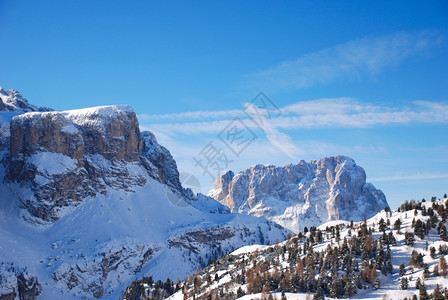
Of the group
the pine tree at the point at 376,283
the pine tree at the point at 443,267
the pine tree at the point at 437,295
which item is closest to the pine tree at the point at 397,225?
the pine tree at the point at 443,267

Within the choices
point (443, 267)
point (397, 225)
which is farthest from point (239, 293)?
point (397, 225)

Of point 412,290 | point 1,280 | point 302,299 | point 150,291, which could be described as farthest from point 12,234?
point 412,290

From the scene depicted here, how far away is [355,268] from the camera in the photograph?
12444 cm

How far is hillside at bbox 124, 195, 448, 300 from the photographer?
115 m

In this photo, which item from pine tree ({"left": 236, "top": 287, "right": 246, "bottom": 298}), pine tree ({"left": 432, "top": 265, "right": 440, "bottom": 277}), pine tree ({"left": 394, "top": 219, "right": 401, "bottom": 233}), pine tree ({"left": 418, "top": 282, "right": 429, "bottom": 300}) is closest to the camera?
pine tree ({"left": 418, "top": 282, "right": 429, "bottom": 300})

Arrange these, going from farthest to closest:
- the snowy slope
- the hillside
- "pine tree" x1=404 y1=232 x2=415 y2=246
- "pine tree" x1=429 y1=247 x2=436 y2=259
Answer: "pine tree" x1=404 y1=232 x2=415 y2=246
"pine tree" x1=429 y1=247 x2=436 y2=259
the snowy slope
the hillside

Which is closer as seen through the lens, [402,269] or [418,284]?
[418,284]

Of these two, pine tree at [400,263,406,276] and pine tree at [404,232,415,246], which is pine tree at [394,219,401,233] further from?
pine tree at [400,263,406,276]

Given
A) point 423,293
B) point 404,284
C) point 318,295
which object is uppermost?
point 404,284

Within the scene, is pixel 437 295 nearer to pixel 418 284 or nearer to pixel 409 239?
pixel 418 284

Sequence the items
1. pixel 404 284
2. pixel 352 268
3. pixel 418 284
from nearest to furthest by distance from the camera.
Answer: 1. pixel 418 284
2. pixel 404 284
3. pixel 352 268

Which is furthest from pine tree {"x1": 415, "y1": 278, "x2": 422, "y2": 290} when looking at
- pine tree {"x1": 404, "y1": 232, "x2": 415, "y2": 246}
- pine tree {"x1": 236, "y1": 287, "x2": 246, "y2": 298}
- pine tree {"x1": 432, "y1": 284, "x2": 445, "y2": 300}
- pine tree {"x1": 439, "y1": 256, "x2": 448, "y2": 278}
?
pine tree {"x1": 236, "y1": 287, "x2": 246, "y2": 298}

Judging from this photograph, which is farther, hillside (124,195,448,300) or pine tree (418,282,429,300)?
hillside (124,195,448,300)

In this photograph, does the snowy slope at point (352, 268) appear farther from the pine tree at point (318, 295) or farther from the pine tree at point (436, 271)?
the pine tree at point (318, 295)
